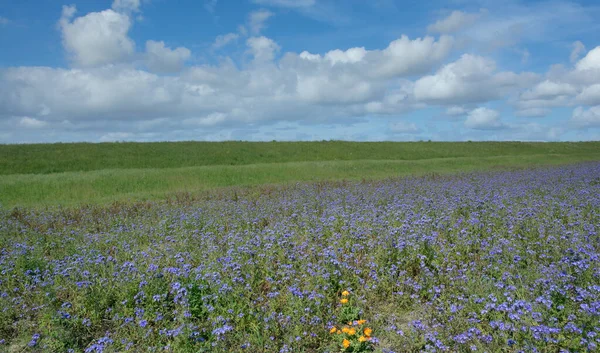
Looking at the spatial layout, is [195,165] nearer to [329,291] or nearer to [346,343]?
[329,291]

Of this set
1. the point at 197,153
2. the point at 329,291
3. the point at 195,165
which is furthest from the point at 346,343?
the point at 197,153

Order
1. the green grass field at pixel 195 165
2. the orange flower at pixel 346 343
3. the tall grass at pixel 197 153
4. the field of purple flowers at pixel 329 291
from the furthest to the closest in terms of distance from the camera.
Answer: the tall grass at pixel 197 153, the green grass field at pixel 195 165, the field of purple flowers at pixel 329 291, the orange flower at pixel 346 343

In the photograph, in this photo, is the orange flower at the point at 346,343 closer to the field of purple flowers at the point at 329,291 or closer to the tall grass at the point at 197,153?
the field of purple flowers at the point at 329,291

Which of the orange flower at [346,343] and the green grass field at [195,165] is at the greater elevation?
the green grass field at [195,165]

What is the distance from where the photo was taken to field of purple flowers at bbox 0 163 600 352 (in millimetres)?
4938

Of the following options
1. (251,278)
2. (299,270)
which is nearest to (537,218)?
(299,270)

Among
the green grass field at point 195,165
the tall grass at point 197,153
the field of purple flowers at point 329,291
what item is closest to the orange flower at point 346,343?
the field of purple flowers at point 329,291

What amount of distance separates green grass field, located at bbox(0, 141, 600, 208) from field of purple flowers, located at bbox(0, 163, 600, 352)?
39.8ft

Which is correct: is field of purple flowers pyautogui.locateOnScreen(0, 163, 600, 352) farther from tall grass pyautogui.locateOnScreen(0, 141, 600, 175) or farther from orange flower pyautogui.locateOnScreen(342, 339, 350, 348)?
tall grass pyautogui.locateOnScreen(0, 141, 600, 175)

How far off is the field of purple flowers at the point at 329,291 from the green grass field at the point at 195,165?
39.8 feet

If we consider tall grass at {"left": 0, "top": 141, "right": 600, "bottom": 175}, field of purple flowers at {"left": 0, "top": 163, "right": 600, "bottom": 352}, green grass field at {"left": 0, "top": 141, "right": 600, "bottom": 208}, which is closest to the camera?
field of purple flowers at {"left": 0, "top": 163, "right": 600, "bottom": 352}

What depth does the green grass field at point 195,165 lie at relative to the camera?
72.0 ft

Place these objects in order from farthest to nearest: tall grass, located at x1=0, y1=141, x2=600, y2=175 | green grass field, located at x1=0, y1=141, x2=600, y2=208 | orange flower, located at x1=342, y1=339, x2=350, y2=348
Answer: tall grass, located at x1=0, y1=141, x2=600, y2=175, green grass field, located at x1=0, y1=141, x2=600, y2=208, orange flower, located at x1=342, y1=339, x2=350, y2=348

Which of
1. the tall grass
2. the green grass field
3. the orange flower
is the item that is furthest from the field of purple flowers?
the tall grass
